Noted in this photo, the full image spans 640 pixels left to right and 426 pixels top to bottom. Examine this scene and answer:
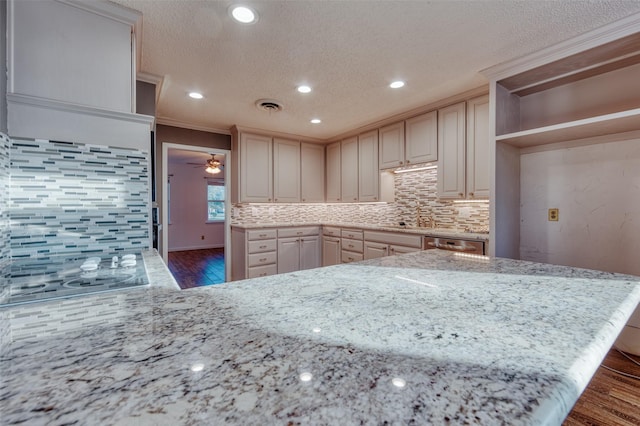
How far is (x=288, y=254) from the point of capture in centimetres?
411

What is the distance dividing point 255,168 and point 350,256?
1864 millimetres

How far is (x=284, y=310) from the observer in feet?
2.27

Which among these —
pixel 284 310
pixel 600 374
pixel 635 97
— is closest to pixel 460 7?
pixel 635 97

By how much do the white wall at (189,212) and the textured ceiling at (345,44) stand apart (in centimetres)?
532

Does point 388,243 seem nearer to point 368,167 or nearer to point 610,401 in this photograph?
point 368,167

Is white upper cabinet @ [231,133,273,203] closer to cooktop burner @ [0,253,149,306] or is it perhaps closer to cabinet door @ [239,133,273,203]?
cabinet door @ [239,133,273,203]

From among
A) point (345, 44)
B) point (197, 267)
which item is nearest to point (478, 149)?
point (345, 44)

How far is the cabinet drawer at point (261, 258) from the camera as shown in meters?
3.81

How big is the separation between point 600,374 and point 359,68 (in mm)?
2841

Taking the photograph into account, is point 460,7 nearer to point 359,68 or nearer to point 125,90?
point 359,68

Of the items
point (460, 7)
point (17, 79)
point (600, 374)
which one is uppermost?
point (460, 7)

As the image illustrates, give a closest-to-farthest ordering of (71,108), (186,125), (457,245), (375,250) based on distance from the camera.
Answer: (71,108), (457,245), (375,250), (186,125)

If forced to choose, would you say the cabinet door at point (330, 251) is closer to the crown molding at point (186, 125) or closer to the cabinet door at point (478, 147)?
the cabinet door at point (478, 147)

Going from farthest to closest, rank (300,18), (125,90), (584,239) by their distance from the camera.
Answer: (584,239), (300,18), (125,90)
